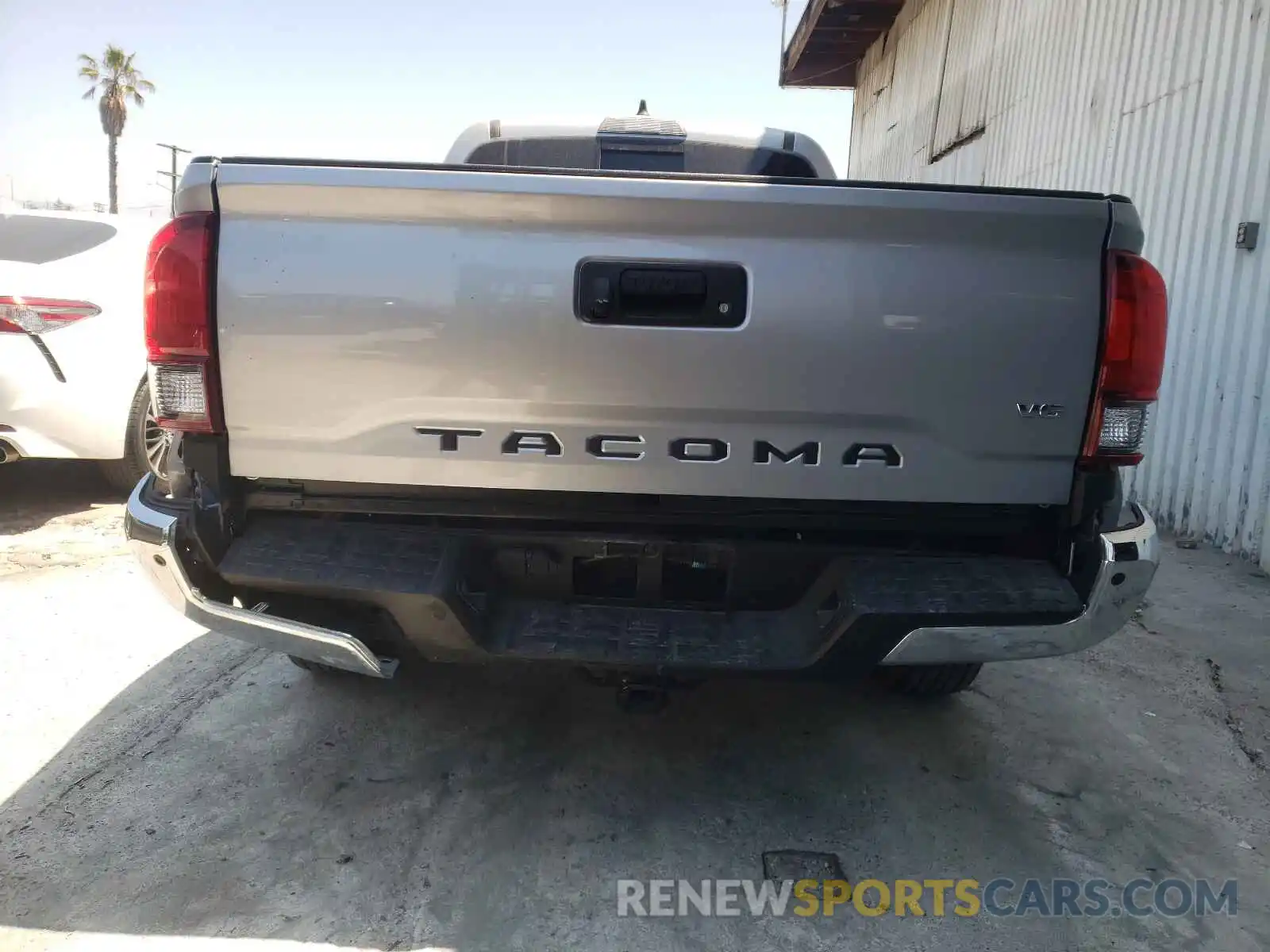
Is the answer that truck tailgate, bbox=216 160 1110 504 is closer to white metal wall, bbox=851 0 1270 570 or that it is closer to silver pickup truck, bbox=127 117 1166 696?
silver pickup truck, bbox=127 117 1166 696

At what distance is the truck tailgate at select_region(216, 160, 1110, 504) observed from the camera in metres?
1.96

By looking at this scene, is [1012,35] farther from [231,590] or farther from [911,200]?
[231,590]

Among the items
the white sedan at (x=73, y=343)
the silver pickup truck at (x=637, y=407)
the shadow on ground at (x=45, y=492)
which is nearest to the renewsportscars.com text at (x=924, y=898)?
the silver pickup truck at (x=637, y=407)

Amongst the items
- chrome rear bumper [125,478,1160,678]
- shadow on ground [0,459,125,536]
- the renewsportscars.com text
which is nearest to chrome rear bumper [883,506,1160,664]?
chrome rear bumper [125,478,1160,678]

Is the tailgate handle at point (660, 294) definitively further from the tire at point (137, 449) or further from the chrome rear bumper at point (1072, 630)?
the tire at point (137, 449)

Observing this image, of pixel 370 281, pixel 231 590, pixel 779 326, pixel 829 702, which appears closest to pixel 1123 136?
pixel 829 702

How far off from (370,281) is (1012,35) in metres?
8.86

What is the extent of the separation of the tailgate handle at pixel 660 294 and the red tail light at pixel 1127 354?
882 mm

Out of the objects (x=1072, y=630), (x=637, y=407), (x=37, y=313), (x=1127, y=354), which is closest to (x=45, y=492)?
(x=37, y=313)

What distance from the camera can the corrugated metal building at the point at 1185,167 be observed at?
4.82m

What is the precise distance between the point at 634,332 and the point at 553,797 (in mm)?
1388

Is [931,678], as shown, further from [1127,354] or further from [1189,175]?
[1189,175]

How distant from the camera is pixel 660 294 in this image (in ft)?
6.53

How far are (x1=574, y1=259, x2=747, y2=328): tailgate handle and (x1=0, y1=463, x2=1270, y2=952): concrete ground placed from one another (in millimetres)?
1050
